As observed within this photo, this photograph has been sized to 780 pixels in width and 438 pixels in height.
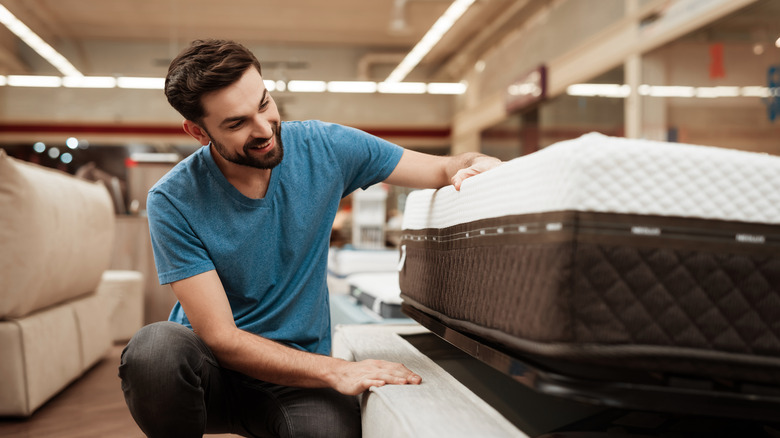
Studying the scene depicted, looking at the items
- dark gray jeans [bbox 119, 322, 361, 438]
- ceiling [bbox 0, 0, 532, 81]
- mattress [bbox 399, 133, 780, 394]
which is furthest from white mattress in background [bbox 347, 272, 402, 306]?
ceiling [bbox 0, 0, 532, 81]

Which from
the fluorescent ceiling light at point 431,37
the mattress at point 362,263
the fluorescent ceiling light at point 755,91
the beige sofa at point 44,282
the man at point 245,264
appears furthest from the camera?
the fluorescent ceiling light at point 431,37

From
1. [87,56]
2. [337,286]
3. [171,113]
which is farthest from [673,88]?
[87,56]

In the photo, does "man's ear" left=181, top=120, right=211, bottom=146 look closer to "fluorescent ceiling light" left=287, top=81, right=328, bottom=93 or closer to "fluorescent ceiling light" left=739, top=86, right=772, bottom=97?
"fluorescent ceiling light" left=739, top=86, right=772, bottom=97

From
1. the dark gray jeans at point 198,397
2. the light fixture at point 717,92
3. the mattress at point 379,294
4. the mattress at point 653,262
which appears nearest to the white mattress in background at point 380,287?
the mattress at point 379,294

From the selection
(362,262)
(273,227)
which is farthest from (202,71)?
(362,262)

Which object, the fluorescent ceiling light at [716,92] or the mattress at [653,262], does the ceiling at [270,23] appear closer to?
the fluorescent ceiling light at [716,92]

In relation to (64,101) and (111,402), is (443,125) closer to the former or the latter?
(64,101)

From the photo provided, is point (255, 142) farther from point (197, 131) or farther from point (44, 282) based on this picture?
point (44, 282)

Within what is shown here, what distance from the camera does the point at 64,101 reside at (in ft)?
33.3

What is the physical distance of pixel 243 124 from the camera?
4.10 feet

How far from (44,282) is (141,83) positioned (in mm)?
8872

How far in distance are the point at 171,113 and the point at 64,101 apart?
5.62ft

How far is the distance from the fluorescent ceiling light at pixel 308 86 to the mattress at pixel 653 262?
33.1ft

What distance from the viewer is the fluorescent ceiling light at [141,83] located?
396 inches
